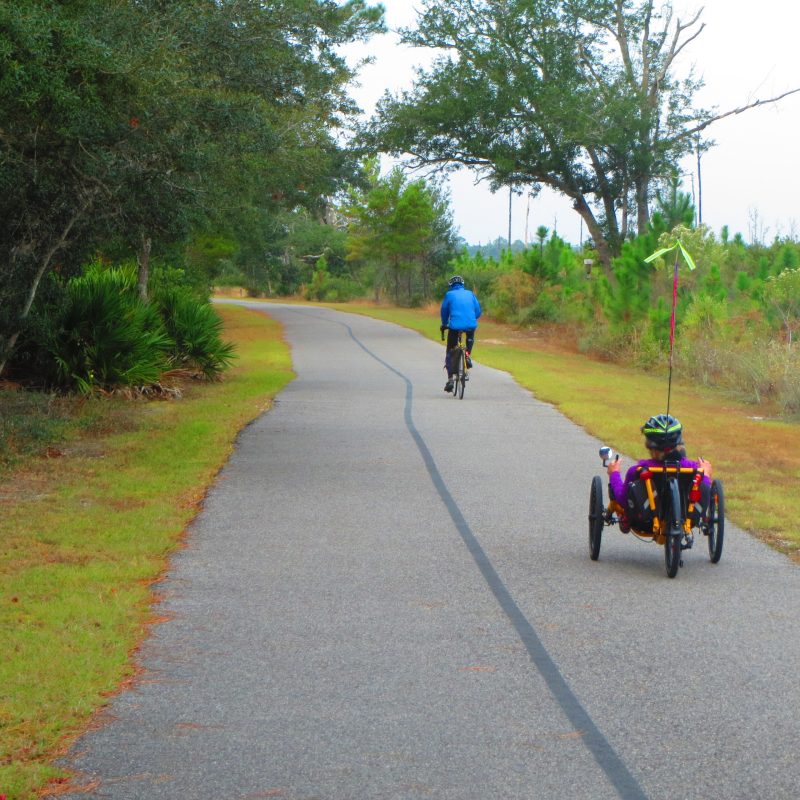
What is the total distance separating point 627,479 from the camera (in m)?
7.79

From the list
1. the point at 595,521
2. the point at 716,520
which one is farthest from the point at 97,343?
the point at 716,520

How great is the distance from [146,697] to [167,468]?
6.68 metres

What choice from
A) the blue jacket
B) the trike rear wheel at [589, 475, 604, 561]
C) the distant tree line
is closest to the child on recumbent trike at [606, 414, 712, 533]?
the trike rear wheel at [589, 475, 604, 561]

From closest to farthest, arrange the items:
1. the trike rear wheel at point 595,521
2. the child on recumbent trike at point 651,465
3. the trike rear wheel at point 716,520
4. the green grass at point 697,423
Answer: the child on recumbent trike at point 651,465
the trike rear wheel at point 716,520
the trike rear wheel at point 595,521
the green grass at point 697,423

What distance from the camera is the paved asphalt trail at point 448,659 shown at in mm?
4492

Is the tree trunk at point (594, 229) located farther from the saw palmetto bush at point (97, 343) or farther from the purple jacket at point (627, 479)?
the purple jacket at point (627, 479)

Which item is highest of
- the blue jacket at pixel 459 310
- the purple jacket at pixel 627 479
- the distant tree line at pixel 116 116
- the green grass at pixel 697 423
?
the distant tree line at pixel 116 116

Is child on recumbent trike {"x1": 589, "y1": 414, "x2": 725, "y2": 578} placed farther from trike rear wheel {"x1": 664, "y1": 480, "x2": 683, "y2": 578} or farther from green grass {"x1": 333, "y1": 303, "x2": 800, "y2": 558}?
green grass {"x1": 333, "y1": 303, "x2": 800, "y2": 558}

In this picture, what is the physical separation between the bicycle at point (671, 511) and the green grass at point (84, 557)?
2.98 meters

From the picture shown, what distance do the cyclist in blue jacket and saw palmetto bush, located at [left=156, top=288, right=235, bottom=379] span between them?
16.6 feet

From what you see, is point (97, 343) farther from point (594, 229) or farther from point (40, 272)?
point (594, 229)

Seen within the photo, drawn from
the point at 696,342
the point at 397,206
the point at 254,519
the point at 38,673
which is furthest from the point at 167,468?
the point at 397,206

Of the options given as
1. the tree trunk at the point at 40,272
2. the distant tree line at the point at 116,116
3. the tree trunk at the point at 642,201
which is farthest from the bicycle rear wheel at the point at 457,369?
the tree trunk at the point at 642,201

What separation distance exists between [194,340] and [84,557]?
46.2ft
